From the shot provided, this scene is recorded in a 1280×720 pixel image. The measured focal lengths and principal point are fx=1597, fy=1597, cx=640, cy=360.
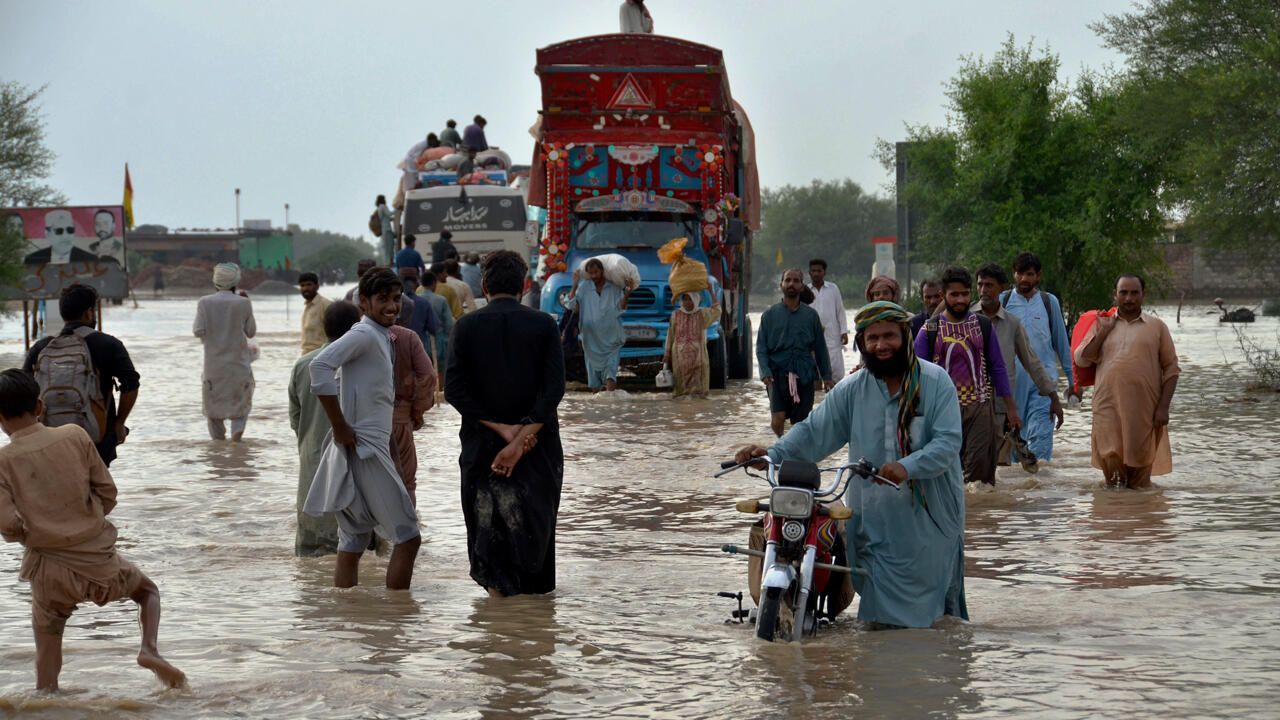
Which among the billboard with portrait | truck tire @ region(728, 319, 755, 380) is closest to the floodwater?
truck tire @ region(728, 319, 755, 380)

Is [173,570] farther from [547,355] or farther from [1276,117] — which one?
[1276,117]

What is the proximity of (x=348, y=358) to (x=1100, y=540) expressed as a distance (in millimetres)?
4242

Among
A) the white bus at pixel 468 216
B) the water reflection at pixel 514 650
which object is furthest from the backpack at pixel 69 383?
the white bus at pixel 468 216

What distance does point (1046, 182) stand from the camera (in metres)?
31.0

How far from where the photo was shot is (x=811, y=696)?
5469 millimetres

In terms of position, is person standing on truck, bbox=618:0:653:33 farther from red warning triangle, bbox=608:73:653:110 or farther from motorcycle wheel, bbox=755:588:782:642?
motorcycle wheel, bbox=755:588:782:642

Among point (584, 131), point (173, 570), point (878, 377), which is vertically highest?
point (584, 131)

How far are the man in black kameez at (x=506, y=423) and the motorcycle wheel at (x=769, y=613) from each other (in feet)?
5.05

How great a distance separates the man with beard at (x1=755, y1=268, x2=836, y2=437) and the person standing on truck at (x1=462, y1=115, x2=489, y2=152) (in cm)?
1876

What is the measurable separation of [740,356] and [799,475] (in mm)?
16085

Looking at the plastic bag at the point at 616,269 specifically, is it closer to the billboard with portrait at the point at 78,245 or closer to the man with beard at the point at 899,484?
the billboard with portrait at the point at 78,245

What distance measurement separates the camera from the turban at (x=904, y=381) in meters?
5.91

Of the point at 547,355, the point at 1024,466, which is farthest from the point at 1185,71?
the point at 547,355

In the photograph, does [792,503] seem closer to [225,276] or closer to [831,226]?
[225,276]
